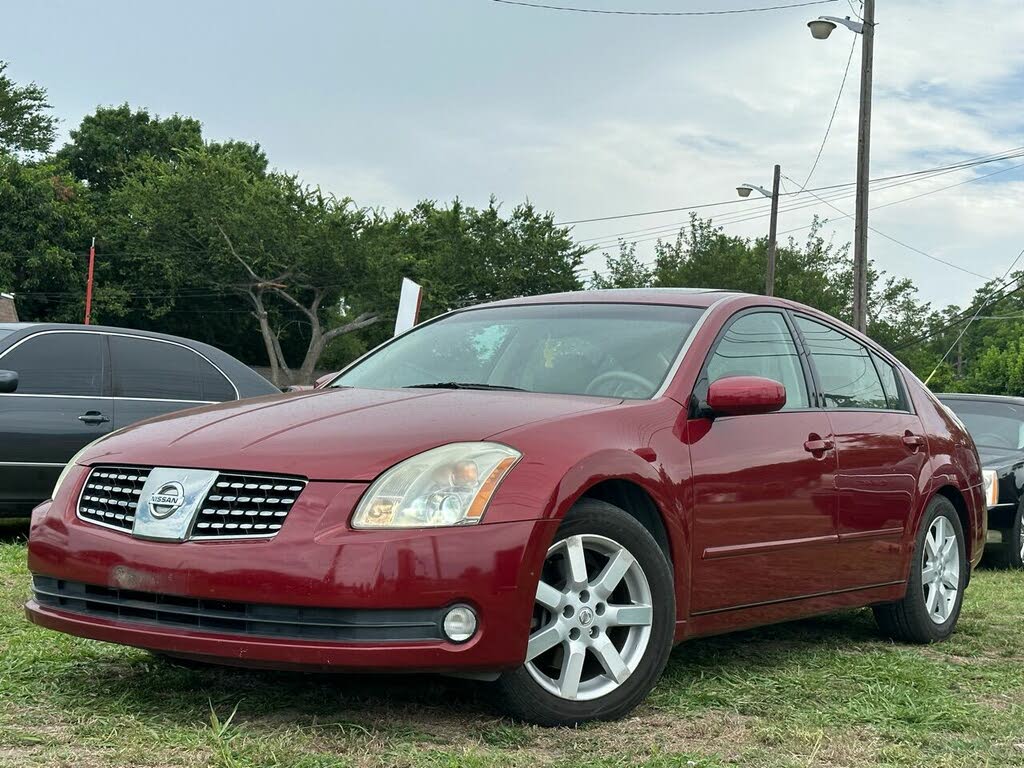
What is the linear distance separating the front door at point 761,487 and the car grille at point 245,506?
1.49 meters

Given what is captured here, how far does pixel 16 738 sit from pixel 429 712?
120 cm

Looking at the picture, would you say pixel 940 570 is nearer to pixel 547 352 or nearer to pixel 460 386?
pixel 547 352

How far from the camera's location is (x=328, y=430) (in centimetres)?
385

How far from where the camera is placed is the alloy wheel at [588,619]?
12.5ft

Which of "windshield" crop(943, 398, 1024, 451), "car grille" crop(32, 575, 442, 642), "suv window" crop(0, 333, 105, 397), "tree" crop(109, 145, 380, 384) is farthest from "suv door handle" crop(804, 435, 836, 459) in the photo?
"tree" crop(109, 145, 380, 384)

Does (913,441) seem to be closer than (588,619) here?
No

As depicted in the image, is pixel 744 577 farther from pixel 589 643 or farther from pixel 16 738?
pixel 16 738

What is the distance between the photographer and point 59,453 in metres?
8.11

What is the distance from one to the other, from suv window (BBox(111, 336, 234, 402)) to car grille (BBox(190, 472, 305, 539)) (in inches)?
206

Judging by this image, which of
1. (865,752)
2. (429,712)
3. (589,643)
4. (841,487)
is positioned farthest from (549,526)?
(841,487)

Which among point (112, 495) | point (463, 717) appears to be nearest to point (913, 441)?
point (463, 717)

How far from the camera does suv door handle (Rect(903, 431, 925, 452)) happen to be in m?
5.80

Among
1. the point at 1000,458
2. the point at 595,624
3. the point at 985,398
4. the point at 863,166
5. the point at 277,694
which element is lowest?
the point at 277,694

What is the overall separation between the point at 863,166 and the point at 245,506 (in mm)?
21508
